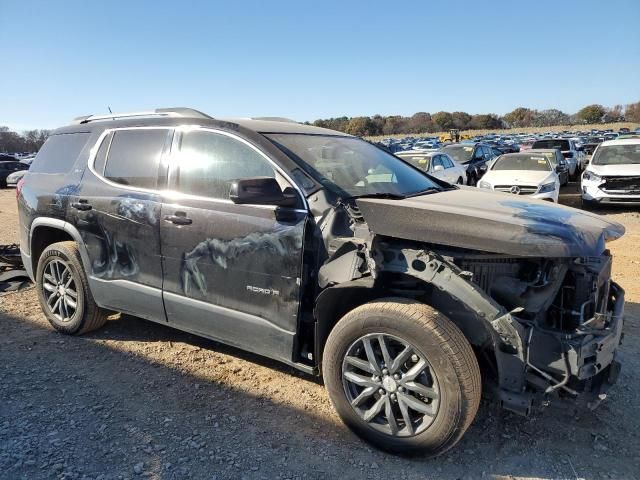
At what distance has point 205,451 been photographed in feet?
9.16

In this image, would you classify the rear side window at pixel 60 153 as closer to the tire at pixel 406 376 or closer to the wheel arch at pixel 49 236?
the wheel arch at pixel 49 236

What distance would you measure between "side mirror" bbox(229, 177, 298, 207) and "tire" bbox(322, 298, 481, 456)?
0.81 m

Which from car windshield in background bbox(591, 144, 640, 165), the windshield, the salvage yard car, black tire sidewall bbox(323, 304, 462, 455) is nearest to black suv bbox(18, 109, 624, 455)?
black tire sidewall bbox(323, 304, 462, 455)

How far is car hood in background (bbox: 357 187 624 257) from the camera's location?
238 cm

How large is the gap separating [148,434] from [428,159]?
38.5ft

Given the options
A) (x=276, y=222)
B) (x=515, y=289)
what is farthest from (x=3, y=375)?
(x=515, y=289)

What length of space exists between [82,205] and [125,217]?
586 mm

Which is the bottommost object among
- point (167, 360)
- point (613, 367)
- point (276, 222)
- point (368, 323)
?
point (167, 360)

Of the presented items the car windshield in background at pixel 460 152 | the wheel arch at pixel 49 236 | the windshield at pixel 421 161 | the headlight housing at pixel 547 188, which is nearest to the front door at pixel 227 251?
the wheel arch at pixel 49 236

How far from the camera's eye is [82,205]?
13.3 feet

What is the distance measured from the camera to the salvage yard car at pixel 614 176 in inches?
434

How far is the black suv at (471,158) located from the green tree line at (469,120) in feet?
246

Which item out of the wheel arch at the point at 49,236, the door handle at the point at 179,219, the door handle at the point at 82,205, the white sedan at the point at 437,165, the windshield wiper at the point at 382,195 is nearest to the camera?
the windshield wiper at the point at 382,195

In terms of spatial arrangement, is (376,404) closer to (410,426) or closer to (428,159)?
(410,426)
